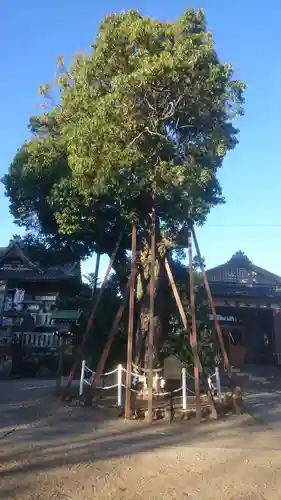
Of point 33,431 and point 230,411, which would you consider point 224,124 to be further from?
point 33,431

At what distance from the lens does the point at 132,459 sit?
6859 mm

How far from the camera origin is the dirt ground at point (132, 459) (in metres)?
5.56

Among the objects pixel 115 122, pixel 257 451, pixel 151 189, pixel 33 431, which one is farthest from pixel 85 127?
pixel 257 451

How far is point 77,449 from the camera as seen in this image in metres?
7.33

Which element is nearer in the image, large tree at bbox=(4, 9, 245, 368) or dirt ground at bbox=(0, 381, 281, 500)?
dirt ground at bbox=(0, 381, 281, 500)

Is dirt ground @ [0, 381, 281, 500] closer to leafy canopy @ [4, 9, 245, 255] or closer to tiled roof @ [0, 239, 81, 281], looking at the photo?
leafy canopy @ [4, 9, 245, 255]

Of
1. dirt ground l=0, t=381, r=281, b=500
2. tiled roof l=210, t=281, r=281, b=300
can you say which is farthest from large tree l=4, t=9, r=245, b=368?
tiled roof l=210, t=281, r=281, b=300

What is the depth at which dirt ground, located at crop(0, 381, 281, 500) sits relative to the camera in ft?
18.2

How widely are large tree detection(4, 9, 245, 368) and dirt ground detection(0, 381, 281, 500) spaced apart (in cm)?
444

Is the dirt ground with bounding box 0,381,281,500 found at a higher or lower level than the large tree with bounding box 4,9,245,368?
lower

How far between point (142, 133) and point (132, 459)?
26.5 ft

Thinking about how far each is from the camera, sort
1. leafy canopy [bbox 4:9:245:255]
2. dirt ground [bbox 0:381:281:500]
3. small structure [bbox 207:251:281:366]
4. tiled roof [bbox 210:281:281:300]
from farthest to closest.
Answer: tiled roof [bbox 210:281:281:300]
small structure [bbox 207:251:281:366]
leafy canopy [bbox 4:9:245:255]
dirt ground [bbox 0:381:281:500]

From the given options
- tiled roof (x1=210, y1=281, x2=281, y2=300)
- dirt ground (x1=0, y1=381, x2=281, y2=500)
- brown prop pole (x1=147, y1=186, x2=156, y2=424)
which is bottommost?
dirt ground (x1=0, y1=381, x2=281, y2=500)

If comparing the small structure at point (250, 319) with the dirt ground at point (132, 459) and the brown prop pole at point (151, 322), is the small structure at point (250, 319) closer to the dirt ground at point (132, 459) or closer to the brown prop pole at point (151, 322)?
the brown prop pole at point (151, 322)
